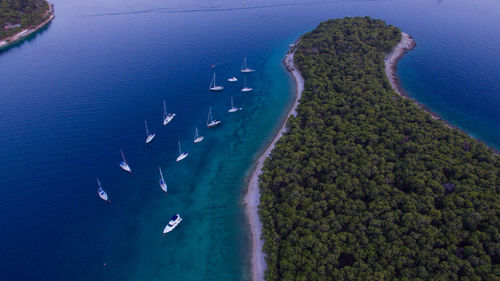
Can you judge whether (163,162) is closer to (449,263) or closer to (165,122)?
(165,122)

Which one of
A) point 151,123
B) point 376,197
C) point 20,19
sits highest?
point 20,19

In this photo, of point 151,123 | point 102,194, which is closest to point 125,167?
point 102,194

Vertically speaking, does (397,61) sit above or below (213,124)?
above

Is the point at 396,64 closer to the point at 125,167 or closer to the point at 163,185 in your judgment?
the point at 163,185

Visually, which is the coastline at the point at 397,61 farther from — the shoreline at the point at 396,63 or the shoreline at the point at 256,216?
the shoreline at the point at 256,216

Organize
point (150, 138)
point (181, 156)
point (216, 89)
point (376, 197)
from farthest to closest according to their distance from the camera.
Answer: point (216, 89) → point (150, 138) → point (181, 156) → point (376, 197)

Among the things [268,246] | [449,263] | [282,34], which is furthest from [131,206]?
[282,34]

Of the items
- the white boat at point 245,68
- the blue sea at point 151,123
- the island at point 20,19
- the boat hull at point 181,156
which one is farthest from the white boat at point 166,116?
the island at point 20,19
